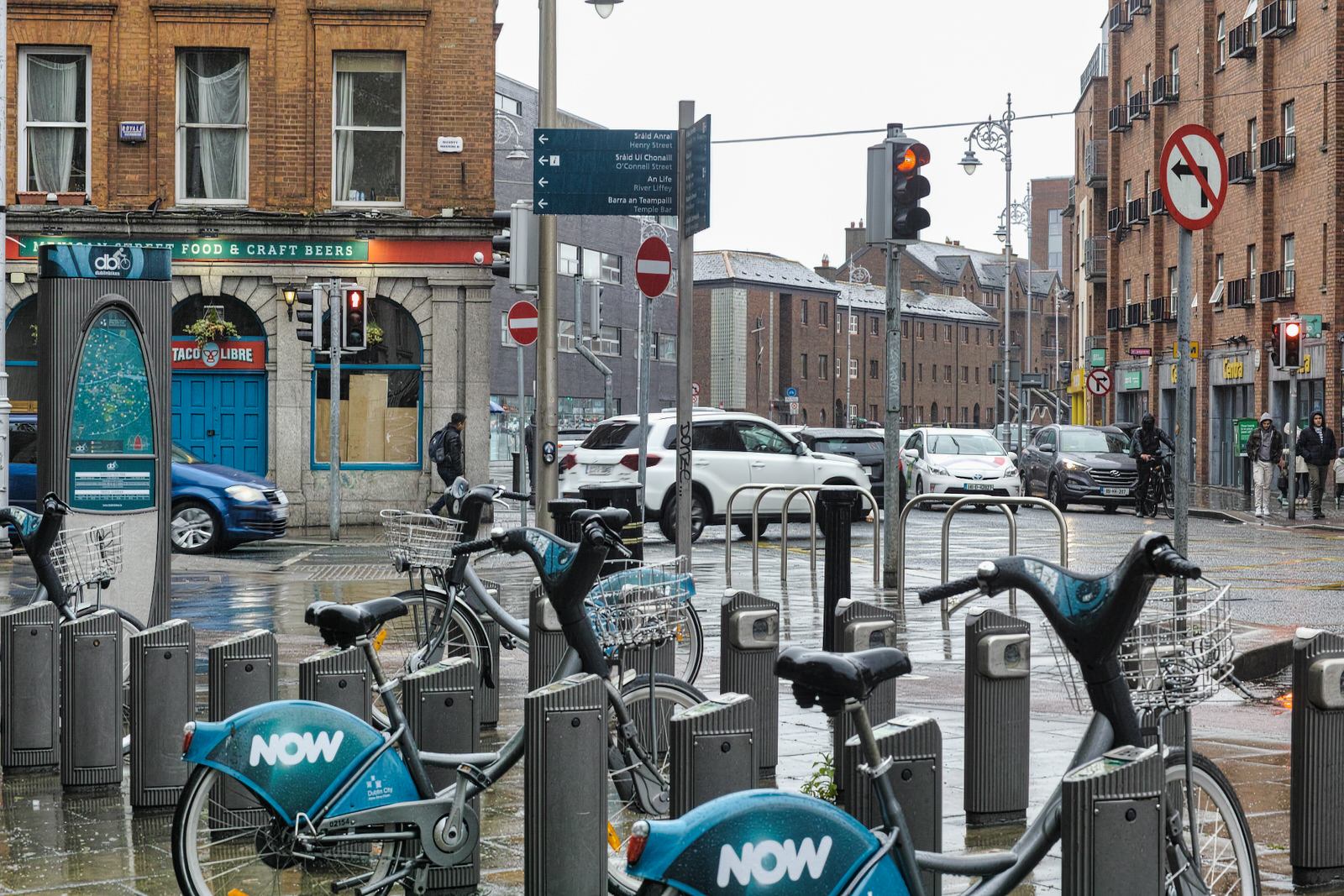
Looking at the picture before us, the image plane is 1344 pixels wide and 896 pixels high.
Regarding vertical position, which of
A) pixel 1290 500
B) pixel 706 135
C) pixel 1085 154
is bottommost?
pixel 1290 500

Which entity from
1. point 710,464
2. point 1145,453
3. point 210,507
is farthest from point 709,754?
point 1145,453

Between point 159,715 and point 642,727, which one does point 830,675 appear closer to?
point 642,727

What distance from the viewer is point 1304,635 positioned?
4.88 meters

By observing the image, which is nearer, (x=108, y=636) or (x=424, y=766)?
(x=424, y=766)

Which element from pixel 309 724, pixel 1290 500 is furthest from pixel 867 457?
pixel 309 724

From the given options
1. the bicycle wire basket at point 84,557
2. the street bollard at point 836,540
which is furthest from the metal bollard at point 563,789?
the street bollard at point 836,540

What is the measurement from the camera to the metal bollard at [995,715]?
18.5ft

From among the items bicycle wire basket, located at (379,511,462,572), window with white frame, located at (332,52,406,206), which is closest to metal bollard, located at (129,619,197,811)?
bicycle wire basket, located at (379,511,462,572)

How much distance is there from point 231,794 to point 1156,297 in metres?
44.6

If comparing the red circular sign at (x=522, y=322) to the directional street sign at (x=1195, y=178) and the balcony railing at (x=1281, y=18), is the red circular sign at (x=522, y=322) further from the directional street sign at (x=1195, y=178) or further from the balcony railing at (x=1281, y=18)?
the balcony railing at (x=1281, y=18)

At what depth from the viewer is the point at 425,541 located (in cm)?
706

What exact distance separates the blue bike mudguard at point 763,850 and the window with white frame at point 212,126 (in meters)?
24.4

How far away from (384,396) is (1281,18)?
23.2 metres

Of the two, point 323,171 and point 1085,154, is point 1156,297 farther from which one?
point 323,171
